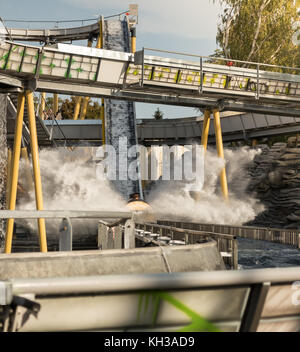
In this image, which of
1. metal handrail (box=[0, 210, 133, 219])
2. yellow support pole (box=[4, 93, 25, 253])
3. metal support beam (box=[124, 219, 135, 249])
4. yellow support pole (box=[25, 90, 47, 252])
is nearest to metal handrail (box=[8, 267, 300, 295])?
metal handrail (box=[0, 210, 133, 219])

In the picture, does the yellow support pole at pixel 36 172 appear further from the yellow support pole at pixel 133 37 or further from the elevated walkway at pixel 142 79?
the yellow support pole at pixel 133 37

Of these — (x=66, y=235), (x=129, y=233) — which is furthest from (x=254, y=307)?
(x=129, y=233)

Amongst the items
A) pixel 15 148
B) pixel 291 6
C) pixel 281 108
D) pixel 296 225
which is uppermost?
pixel 291 6

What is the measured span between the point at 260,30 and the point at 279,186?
1883 centimetres

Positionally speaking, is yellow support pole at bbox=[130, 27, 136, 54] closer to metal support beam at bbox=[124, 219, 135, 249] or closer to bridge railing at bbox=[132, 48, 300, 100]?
bridge railing at bbox=[132, 48, 300, 100]

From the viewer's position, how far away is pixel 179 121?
5062 centimetres

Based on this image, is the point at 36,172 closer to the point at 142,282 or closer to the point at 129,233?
the point at 129,233

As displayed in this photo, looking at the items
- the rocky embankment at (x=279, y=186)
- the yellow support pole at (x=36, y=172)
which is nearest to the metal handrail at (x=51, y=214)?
the yellow support pole at (x=36, y=172)

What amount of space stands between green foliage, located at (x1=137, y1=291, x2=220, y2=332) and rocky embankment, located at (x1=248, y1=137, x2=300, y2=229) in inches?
1296

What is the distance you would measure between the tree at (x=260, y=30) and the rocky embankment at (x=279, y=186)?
1249 cm

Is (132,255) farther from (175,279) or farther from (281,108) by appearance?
(281,108)

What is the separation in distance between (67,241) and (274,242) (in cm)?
1762

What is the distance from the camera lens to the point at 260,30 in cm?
4906
